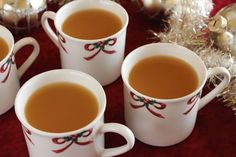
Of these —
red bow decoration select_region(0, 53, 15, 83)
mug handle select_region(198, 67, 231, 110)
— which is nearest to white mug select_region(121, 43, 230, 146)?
mug handle select_region(198, 67, 231, 110)

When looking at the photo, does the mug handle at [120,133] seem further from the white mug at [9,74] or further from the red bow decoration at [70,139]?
the white mug at [9,74]

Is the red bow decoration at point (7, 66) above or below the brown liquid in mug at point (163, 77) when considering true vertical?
above

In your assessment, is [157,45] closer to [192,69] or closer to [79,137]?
[192,69]

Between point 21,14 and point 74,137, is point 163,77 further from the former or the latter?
point 21,14

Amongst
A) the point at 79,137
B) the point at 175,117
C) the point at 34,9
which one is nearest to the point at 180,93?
the point at 175,117

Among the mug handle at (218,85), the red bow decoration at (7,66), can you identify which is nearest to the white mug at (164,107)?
the mug handle at (218,85)

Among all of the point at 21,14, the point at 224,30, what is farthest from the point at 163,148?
the point at 21,14
